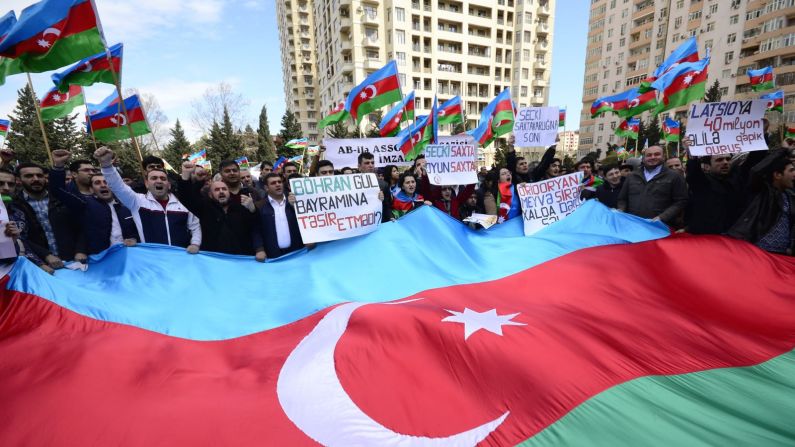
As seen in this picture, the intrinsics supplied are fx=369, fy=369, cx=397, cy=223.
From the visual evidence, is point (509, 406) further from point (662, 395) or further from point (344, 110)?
point (344, 110)

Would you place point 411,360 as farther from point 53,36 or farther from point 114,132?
point 114,132

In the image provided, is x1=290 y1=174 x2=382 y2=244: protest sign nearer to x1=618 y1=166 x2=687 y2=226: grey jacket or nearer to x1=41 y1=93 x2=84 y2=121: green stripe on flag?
x1=618 y1=166 x2=687 y2=226: grey jacket

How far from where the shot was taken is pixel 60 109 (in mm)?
7039

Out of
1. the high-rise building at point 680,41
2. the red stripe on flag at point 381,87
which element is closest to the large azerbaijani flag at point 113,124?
the red stripe on flag at point 381,87

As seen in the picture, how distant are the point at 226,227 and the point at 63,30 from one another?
128 inches

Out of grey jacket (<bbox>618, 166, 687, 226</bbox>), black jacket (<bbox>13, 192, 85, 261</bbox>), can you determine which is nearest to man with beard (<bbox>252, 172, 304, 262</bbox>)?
black jacket (<bbox>13, 192, 85, 261</bbox>)

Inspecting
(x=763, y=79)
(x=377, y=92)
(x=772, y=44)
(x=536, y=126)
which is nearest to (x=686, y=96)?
(x=536, y=126)

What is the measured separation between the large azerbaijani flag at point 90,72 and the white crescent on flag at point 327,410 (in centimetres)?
580

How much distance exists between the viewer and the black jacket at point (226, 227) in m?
4.55

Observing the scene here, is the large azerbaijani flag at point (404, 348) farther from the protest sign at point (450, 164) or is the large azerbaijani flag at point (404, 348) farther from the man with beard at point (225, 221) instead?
the protest sign at point (450, 164)

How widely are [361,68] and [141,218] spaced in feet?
160

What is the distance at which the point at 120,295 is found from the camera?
353cm

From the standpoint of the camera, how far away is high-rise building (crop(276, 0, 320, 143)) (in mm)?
73688

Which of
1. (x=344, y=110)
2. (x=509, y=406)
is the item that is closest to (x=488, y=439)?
(x=509, y=406)
